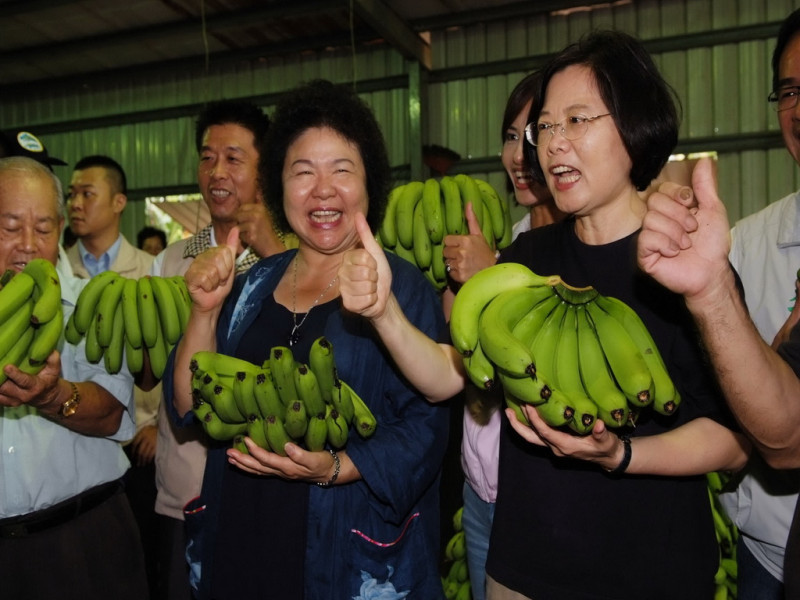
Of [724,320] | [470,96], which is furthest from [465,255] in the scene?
[470,96]

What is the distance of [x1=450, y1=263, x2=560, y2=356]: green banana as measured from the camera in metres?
1.78

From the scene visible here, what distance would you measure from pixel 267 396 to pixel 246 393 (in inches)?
2.6

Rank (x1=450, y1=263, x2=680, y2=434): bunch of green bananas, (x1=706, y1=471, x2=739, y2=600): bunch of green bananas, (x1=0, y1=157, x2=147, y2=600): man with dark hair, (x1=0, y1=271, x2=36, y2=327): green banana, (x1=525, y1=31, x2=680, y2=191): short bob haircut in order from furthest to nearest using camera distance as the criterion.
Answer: (x1=706, y1=471, x2=739, y2=600): bunch of green bananas → (x1=0, y1=157, x2=147, y2=600): man with dark hair → (x1=0, y1=271, x2=36, y2=327): green banana → (x1=525, y1=31, x2=680, y2=191): short bob haircut → (x1=450, y1=263, x2=680, y2=434): bunch of green bananas

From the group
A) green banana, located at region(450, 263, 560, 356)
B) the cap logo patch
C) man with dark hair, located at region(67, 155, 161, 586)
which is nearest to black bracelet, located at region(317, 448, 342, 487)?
green banana, located at region(450, 263, 560, 356)

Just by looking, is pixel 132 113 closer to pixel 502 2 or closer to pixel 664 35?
pixel 502 2

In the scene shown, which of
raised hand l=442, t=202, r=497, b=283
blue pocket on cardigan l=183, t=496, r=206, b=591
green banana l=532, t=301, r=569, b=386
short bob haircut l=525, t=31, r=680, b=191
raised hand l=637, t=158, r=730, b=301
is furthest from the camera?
raised hand l=442, t=202, r=497, b=283

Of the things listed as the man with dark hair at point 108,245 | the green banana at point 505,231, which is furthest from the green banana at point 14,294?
the man with dark hair at point 108,245

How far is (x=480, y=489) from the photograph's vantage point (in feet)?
8.40

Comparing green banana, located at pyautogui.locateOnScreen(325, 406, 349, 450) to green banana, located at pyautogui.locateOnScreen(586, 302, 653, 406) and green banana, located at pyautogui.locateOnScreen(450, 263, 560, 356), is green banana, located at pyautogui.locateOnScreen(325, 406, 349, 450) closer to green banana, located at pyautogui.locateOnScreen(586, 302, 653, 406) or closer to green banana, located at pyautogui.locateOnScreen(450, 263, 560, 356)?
green banana, located at pyautogui.locateOnScreen(450, 263, 560, 356)

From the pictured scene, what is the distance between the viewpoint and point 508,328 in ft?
5.75

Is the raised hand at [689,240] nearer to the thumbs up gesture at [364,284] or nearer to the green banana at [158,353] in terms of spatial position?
the thumbs up gesture at [364,284]

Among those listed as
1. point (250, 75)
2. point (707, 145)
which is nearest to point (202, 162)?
point (707, 145)

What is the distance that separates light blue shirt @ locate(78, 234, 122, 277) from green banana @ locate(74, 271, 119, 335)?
233 cm

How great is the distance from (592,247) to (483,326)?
1.38ft
